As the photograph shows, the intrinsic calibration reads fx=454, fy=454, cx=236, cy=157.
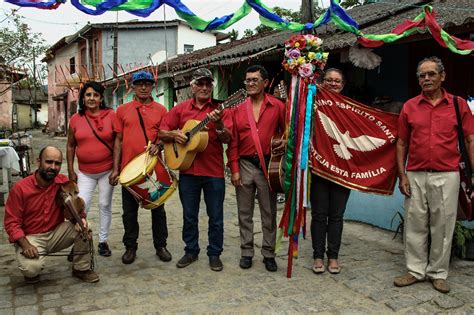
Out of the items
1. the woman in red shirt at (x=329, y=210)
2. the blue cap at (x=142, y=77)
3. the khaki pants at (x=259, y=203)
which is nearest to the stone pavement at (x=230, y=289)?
the woman in red shirt at (x=329, y=210)

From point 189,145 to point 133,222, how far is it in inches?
42.6

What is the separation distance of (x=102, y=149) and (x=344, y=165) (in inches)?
93.6

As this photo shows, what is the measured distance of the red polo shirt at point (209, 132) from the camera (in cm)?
430

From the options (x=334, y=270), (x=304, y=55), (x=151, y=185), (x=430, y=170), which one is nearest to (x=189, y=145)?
(x=151, y=185)

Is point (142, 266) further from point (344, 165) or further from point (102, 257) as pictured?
point (344, 165)

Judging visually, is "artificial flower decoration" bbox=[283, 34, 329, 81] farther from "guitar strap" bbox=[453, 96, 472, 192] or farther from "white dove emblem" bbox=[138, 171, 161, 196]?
"white dove emblem" bbox=[138, 171, 161, 196]

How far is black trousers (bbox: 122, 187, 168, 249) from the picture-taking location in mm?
4559

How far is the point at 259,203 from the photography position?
4.32m

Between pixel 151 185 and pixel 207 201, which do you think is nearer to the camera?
pixel 151 185

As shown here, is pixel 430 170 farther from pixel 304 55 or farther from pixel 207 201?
pixel 207 201

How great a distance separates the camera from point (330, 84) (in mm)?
4336

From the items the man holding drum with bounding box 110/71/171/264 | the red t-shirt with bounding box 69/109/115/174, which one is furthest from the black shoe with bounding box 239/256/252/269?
the red t-shirt with bounding box 69/109/115/174

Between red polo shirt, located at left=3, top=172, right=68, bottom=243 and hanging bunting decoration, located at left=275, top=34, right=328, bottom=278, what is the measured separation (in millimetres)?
2039

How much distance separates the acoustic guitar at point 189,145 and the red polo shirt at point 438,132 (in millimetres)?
1527
